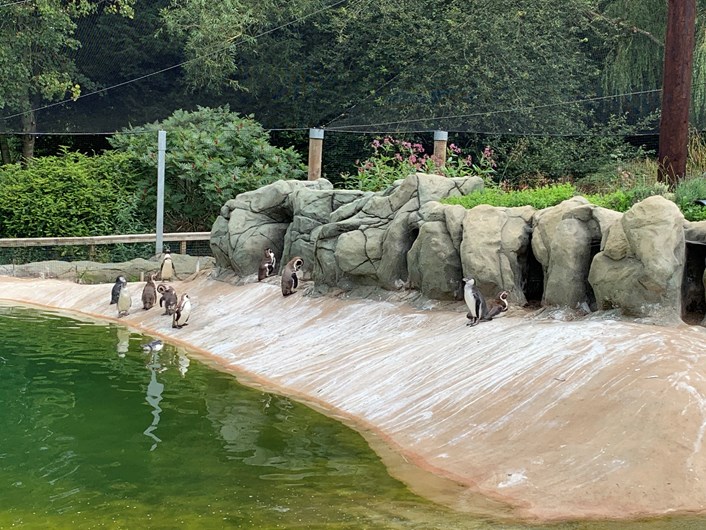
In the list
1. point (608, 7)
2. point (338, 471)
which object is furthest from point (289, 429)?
point (608, 7)

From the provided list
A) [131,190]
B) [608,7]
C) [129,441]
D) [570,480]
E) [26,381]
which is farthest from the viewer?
[608,7]

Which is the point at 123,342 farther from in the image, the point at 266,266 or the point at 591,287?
the point at 591,287

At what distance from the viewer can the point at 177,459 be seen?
7043 mm

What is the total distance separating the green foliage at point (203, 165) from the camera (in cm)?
1875

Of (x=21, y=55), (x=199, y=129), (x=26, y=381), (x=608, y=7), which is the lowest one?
(x=26, y=381)

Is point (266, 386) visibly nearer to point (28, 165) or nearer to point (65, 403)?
point (65, 403)

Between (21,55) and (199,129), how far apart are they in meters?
3.96

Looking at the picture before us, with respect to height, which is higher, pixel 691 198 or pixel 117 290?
pixel 691 198

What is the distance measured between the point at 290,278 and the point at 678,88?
5.70 m

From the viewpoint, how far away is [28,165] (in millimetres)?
19266

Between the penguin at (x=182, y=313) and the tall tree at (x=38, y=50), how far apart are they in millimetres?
7287

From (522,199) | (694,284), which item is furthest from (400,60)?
(694,284)

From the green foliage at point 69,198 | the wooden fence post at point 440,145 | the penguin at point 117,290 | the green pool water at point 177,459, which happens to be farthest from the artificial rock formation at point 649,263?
the green foliage at point 69,198

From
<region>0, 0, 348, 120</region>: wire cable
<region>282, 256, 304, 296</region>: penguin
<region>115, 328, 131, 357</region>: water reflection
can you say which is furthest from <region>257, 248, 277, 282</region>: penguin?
<region>0, 0, 348, 120</region>: wire cable
